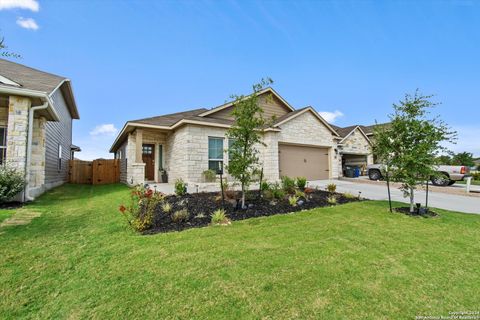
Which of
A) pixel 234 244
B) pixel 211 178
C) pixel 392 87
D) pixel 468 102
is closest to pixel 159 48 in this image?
pixel 211 178

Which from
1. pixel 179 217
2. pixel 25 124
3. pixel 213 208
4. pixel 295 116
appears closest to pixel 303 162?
pixel 295 116

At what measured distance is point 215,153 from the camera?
36.4 ft

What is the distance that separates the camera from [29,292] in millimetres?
2373

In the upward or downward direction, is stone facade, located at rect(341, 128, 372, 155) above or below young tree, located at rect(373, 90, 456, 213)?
above

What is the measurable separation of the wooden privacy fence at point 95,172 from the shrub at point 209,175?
27.1 feet

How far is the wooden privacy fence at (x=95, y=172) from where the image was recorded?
14.9 meters

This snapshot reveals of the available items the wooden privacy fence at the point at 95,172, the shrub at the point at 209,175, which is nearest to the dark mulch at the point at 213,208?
the shrub at the point at 209,175

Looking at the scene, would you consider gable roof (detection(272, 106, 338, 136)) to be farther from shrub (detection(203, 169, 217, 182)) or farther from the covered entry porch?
the covered entry porch

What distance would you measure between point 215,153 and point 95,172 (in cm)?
926

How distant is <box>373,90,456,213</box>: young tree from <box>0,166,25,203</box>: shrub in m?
10.4

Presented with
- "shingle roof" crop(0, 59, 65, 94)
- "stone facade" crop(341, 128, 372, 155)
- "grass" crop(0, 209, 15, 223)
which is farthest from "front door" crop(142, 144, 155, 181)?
"stone facade" crop(341, 128, 372, 155)

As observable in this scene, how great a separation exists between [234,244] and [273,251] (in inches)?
26.3

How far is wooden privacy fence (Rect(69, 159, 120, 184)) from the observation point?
48.8 feet

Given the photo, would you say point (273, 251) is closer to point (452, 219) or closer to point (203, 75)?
point (452, 219)
